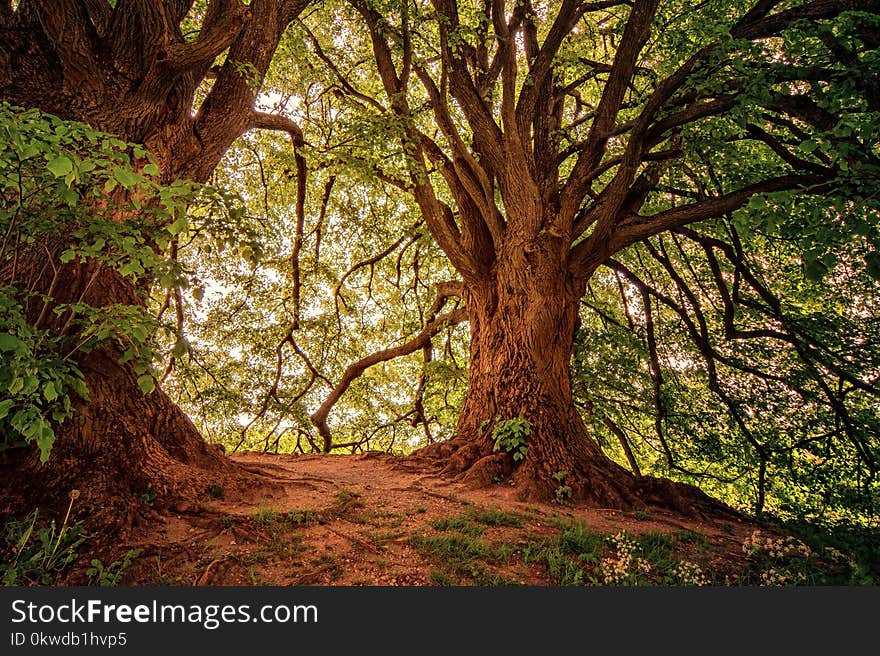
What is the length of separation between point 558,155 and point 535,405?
13.3 feet

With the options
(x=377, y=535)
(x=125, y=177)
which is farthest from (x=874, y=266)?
(x=125, y=177)

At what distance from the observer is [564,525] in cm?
446

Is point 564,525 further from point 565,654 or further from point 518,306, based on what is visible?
point 518,306

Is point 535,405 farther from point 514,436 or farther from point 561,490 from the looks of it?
point 561,490

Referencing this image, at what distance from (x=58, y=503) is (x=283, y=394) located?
604cm

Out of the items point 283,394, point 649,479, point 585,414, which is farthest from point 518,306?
point 283,394

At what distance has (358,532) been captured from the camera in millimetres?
4062

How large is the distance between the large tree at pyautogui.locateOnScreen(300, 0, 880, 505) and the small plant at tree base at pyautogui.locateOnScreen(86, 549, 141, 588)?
12.0 feet

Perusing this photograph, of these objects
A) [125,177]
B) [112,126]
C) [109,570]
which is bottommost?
[109,570]

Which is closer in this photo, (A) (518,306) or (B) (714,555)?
(B) (714,555)

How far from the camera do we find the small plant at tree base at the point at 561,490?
5.41m

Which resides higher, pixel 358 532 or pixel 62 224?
pixel 62 224

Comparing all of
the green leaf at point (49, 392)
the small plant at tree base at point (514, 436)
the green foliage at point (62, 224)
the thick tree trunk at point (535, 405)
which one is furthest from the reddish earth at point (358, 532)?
the green leaf at point (49, 392)

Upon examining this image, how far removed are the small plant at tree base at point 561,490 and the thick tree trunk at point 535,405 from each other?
0.04 ft
